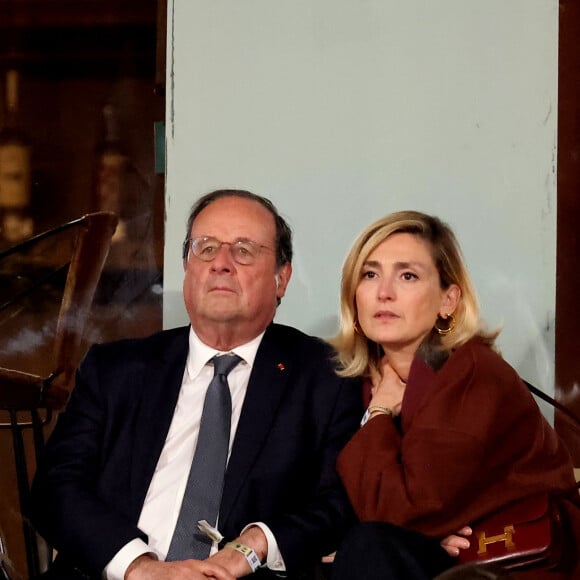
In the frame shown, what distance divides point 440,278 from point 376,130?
25.8 inches

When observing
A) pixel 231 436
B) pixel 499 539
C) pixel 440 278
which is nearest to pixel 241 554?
pixel 231 436

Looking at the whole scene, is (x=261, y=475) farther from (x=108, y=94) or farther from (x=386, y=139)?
(x=108, y=94)

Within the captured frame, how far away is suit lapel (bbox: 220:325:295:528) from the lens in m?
2.36

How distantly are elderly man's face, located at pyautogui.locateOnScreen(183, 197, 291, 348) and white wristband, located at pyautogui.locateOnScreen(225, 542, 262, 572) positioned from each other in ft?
1.64

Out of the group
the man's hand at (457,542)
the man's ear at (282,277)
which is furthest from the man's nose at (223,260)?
the man's hand at (457,542)

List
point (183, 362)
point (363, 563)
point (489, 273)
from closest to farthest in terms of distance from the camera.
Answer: point (363, 563) < point (183, 362) < point (489, 273)

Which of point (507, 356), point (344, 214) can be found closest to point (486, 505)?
point (507, 356)

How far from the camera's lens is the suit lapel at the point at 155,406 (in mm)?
2404

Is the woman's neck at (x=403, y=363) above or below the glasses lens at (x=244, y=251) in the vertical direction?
below

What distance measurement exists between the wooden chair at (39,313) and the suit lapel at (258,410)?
684mm

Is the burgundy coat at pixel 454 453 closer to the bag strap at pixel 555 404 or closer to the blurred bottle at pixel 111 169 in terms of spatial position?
the bag strap at pixel 555 404

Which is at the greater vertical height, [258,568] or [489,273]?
[489,273]

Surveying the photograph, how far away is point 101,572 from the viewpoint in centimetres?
224

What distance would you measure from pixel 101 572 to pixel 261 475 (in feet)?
1.32
